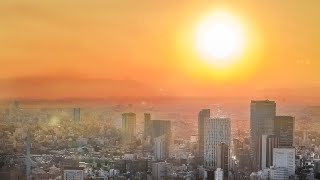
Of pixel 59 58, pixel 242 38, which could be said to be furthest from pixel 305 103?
pixel 59 58

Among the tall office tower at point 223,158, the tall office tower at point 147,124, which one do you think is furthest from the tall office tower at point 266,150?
the tall office tower at point 147,124

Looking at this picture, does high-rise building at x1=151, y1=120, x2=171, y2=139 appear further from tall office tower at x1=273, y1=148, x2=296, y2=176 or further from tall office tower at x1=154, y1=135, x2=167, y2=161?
tall office tower at x1=273, y1=148, x2=296, y2=176

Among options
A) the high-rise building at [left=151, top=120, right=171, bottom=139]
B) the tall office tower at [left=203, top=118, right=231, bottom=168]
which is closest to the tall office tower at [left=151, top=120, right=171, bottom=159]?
the high-rise building at [left=151, top=120, right=171, bottom=139]

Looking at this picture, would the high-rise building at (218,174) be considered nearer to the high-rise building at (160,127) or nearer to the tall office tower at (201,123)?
the tall office tower at (201,123)

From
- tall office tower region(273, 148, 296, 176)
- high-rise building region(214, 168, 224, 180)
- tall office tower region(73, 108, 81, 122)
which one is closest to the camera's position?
tall office tower region(273, 148, 296, 176)

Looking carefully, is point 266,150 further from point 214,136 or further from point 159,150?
point 159,150

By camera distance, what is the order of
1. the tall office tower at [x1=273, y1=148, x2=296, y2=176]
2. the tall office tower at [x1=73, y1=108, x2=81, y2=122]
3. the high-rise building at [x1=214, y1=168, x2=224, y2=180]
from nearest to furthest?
the tall office tower at [x1=273, y1=148, x2=296, y2=176] < the high-rise building at [x1=214, y1=168, x2=224, y2=180] < the tall office tower at [x1=73, y1=108, x2=81, y2=122]
